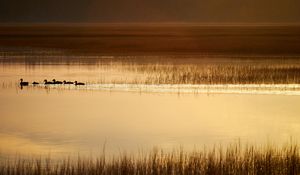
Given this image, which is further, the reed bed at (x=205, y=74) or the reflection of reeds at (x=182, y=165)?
A: the reed bed at (x=205, y=74)

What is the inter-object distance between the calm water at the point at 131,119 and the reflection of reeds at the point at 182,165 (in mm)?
1659

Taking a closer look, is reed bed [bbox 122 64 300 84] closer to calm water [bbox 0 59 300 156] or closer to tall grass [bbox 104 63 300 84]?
tall grass [bbox 104 63 300 84]

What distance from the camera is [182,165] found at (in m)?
10.2

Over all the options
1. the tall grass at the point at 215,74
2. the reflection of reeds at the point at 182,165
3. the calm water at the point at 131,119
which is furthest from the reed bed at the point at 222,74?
the reflection of reeds at the point at 182,165

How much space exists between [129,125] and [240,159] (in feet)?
17.5

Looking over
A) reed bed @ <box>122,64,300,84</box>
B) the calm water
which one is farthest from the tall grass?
the calm water

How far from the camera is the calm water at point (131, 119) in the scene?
13.3 metres

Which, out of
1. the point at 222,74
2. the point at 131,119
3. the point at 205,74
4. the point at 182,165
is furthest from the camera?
the point at 205,74

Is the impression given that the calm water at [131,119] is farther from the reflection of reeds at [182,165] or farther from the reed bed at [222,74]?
the reed bed at [222,74]

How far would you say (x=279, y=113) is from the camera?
16.8 meters

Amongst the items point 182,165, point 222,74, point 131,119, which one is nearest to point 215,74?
point 222,74

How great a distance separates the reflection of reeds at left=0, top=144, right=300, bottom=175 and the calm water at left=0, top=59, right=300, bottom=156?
1.66m

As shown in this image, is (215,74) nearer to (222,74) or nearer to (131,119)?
(222,74)

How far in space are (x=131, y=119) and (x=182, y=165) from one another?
245 inches
